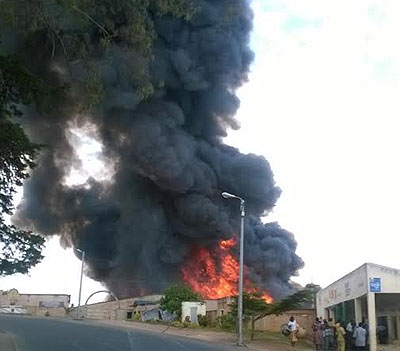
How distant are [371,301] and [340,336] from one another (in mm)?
1781

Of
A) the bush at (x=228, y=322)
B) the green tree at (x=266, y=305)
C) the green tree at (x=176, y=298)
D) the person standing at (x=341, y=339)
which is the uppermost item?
the green tree at (x=176, y=298)

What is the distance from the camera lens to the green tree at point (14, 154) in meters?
13.9

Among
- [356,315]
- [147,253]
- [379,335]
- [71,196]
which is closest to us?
[356,315]

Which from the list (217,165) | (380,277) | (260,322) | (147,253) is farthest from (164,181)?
(380,277)

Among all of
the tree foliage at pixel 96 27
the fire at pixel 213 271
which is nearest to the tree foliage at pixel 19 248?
the tree foliage at pixel 96 27

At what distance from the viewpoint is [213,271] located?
5916 cm

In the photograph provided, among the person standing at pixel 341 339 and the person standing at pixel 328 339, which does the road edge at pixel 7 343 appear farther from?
the person standing at pixel 328 339

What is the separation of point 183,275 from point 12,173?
4322 centimetres

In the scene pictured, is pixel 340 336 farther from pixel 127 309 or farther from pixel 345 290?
pixel 127 309

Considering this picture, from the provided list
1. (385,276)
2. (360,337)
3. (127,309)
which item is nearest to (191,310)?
(127,309)

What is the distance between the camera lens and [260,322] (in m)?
37.0

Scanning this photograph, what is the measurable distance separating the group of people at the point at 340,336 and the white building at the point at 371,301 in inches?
24.4

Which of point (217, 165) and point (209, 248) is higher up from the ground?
point (217, 165)

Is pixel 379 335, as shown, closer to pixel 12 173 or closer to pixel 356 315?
pixel 356 315
